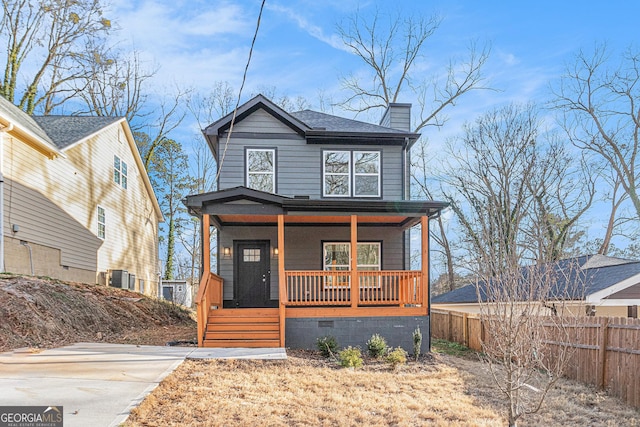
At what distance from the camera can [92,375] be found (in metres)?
6.49

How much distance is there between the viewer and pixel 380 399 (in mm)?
6332

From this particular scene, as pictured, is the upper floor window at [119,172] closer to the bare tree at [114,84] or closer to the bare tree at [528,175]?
the bare tree at [114,84]

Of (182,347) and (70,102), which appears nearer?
(182,347)

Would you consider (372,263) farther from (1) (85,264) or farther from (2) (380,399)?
(1) (85,264)

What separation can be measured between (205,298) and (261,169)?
4.53 metres

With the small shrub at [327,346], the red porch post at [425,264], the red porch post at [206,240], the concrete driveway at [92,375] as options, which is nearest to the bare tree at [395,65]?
the red porch post at [425,264]

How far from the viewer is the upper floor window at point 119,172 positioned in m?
18.4

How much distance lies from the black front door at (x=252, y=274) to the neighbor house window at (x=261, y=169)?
164 centimetres

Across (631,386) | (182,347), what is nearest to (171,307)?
(182,347)

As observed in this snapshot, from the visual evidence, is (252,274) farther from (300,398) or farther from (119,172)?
(119,172)

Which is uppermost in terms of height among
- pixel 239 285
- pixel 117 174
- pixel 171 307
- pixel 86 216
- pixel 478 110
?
pixel 478 110

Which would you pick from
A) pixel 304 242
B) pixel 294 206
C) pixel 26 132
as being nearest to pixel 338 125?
pixel 304 242

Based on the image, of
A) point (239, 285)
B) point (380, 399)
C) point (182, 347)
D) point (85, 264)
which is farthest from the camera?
point (85, 264)

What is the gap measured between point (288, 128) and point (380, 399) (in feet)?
29.6
